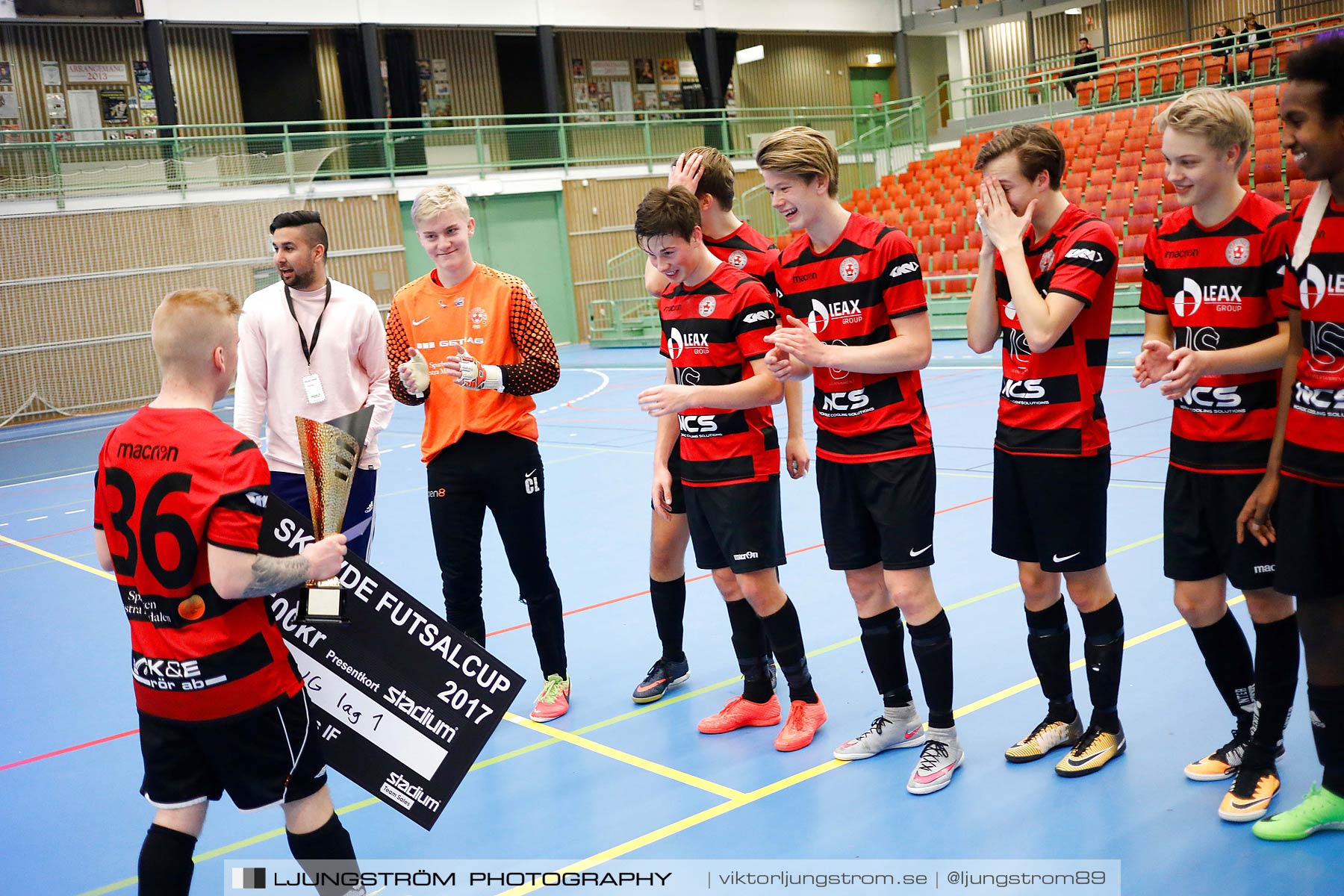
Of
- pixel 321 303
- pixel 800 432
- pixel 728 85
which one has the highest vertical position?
pixel 728 85

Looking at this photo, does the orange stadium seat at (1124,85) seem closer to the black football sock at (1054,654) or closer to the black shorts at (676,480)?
the black shorts at (676,480)

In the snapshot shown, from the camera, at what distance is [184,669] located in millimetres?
2537

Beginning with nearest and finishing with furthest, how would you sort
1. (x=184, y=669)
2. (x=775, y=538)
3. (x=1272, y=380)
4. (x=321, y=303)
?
1. (x=184, y=669)
2. (x=1272, y=380)
3. (x=775, y=538)
4. (x=321, y=303)

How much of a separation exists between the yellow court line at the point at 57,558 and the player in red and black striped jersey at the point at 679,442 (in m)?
4.49

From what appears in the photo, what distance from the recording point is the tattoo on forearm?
2.51 meters


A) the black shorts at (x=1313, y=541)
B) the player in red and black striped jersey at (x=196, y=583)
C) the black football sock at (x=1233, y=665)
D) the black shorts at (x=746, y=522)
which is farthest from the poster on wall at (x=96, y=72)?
the black shorts at (x=1313, y=541)

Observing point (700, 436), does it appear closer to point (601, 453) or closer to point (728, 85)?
point (601, 453)

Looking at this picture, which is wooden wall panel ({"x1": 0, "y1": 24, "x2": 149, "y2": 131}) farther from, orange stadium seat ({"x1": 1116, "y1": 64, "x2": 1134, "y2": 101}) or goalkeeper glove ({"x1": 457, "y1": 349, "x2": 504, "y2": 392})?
goalkeeper glove ({"x1": 457, "y1": 349, "x2": 504, "y2": 392})

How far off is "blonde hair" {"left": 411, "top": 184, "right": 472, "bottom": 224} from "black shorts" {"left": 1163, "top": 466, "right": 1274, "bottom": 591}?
8.47 feet

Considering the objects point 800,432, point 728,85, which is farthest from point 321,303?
point 728,85

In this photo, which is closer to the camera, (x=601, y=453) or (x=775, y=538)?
(x=775, y=538)

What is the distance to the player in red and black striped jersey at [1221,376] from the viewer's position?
297 centimetres

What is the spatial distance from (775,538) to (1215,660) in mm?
1428

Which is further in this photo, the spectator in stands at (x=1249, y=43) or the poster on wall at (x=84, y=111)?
the poster on wall at (x=84, y=111)
